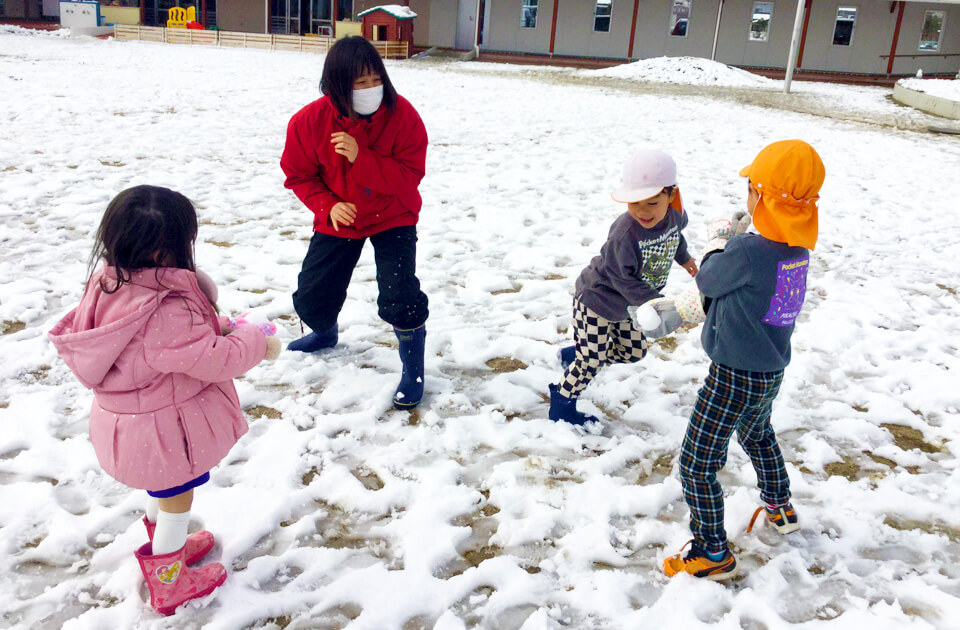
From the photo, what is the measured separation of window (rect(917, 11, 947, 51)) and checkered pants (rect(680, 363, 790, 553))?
3076 cm

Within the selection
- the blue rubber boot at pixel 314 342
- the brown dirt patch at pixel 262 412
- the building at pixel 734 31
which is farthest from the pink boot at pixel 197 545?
the building at pixel 734 31

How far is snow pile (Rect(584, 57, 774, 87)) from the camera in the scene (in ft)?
69.3

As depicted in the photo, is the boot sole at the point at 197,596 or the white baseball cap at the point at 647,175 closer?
the boot sole at the point at 197,596

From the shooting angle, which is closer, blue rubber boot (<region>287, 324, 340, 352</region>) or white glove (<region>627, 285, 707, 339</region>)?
white glove (<region>627, 285, 707, 339</region>)

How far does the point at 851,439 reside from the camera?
3.35 meters

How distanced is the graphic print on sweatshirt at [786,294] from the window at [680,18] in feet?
92.8

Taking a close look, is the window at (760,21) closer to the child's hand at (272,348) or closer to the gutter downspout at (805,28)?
the gutter downspout at (805,28)

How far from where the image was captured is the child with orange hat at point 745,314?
2.12 metres

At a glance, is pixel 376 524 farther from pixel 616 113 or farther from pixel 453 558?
pixel 616 113

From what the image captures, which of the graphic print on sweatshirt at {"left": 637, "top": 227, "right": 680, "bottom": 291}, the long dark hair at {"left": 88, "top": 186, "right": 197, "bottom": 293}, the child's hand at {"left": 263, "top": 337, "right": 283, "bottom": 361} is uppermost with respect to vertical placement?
the long dark hair at {"left": 88, "top": 186, "right": 197, "bottom": 293}

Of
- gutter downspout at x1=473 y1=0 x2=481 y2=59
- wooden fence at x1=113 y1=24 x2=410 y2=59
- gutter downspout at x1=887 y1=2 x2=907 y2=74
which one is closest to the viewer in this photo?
gutter downspout at x1=887 y1=2 x2=907 y2=74

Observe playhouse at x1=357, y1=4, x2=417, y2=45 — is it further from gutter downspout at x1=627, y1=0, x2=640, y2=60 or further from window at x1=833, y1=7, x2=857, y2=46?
window at x1=833, y1=7, x2=857, y2=46

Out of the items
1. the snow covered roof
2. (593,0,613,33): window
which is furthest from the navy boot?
(593,0,613,33): window

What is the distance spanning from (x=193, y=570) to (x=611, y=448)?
185 centimetres
